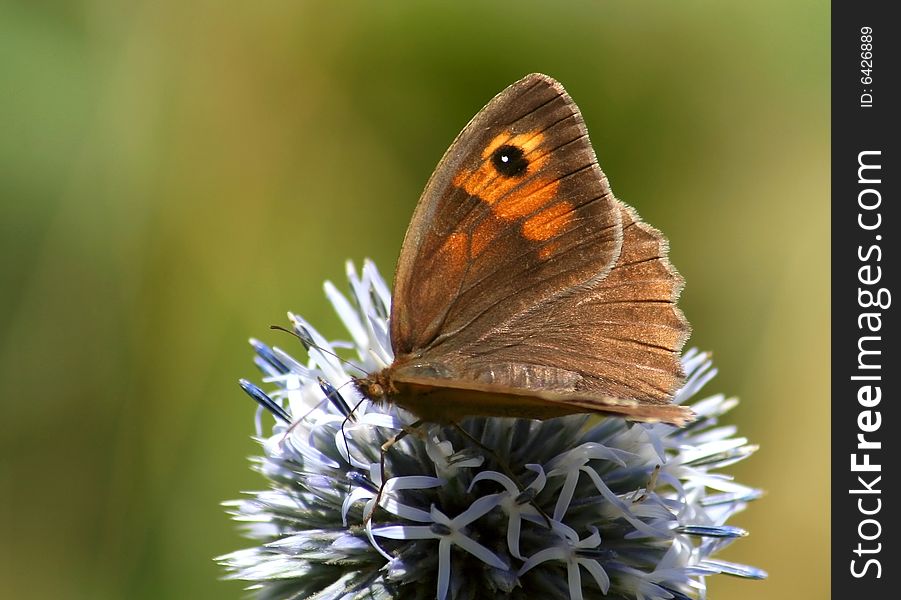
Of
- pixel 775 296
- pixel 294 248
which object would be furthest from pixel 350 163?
pixel 775 296

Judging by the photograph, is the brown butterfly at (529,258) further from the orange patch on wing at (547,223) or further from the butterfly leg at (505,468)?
the butterfly leg at (505,468)

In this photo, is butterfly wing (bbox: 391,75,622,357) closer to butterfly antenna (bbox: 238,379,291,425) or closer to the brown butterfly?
the brown butterfly

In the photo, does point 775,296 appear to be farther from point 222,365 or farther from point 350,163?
point 222,365

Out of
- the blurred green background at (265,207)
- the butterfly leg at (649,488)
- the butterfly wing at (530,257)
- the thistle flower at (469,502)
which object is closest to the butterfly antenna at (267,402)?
the thistle flower at (469,502)

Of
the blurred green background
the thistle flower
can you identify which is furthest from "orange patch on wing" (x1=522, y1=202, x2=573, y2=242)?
the blurred green background

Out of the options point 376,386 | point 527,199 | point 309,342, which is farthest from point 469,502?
point 527,199
